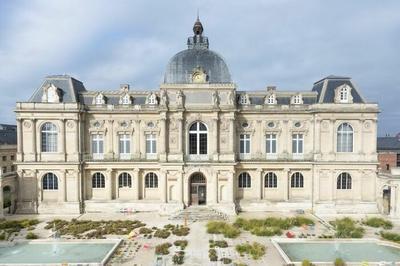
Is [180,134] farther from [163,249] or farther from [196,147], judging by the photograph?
[163,249]

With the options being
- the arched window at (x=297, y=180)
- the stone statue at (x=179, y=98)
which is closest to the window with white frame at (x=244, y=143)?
the arched window at (x=297, y=180)

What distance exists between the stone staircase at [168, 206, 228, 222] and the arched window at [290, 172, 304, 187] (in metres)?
10.7

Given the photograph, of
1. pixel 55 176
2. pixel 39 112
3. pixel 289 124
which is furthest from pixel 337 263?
pixel 39 112

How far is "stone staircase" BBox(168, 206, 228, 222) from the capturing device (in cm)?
3606

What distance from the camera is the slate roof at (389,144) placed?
2294 inches

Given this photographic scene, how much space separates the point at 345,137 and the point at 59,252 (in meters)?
35.7

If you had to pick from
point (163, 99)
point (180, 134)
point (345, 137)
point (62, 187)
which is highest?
point (163, 99)

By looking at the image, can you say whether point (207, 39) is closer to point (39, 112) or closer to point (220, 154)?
point (220, 154)

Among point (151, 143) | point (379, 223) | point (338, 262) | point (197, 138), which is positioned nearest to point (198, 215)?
point (197, 138)

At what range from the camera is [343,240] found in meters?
28.3

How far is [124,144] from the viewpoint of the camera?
134 feet

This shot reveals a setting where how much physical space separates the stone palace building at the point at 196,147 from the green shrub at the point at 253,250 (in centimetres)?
1173

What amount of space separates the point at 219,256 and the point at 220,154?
15.7m

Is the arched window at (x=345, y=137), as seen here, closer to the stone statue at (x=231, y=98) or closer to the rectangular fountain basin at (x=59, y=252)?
the stone statue at (x=231, y=98)
